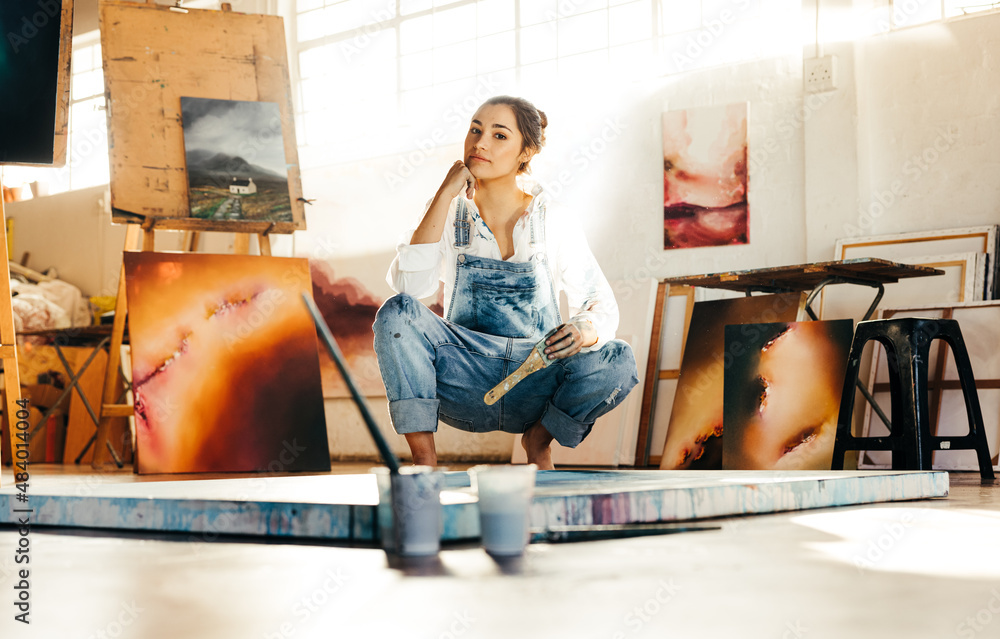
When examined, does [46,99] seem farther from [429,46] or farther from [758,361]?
[429,46]

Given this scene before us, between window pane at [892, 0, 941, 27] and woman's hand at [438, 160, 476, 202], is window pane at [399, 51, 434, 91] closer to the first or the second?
window pane at [892, 0, 941, 27]

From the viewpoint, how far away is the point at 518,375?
2420mm

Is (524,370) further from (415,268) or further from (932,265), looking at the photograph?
(932,265)

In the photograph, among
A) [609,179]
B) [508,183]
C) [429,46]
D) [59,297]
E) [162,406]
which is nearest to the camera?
[508,183]

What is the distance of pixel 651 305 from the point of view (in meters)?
4.68

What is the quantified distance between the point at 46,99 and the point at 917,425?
3.01 meters

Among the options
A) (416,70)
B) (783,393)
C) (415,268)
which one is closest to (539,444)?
(415,268)

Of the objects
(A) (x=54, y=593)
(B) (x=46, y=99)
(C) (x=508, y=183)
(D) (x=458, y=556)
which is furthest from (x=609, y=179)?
(A) (x=54, y=593)

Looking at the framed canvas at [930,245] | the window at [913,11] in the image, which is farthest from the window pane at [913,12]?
the framed canvas at [930,245]

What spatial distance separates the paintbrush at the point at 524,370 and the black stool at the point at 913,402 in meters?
1.38

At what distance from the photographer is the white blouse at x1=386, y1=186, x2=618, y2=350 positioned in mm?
2725

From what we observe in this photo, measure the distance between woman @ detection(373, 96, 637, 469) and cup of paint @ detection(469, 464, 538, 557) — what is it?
1.16 metres

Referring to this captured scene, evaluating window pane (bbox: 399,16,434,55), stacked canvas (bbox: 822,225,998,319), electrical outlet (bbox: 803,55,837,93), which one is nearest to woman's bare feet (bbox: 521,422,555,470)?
stacked canvas (bbox: 822,225,998,319)

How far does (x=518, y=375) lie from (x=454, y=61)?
4.07m
